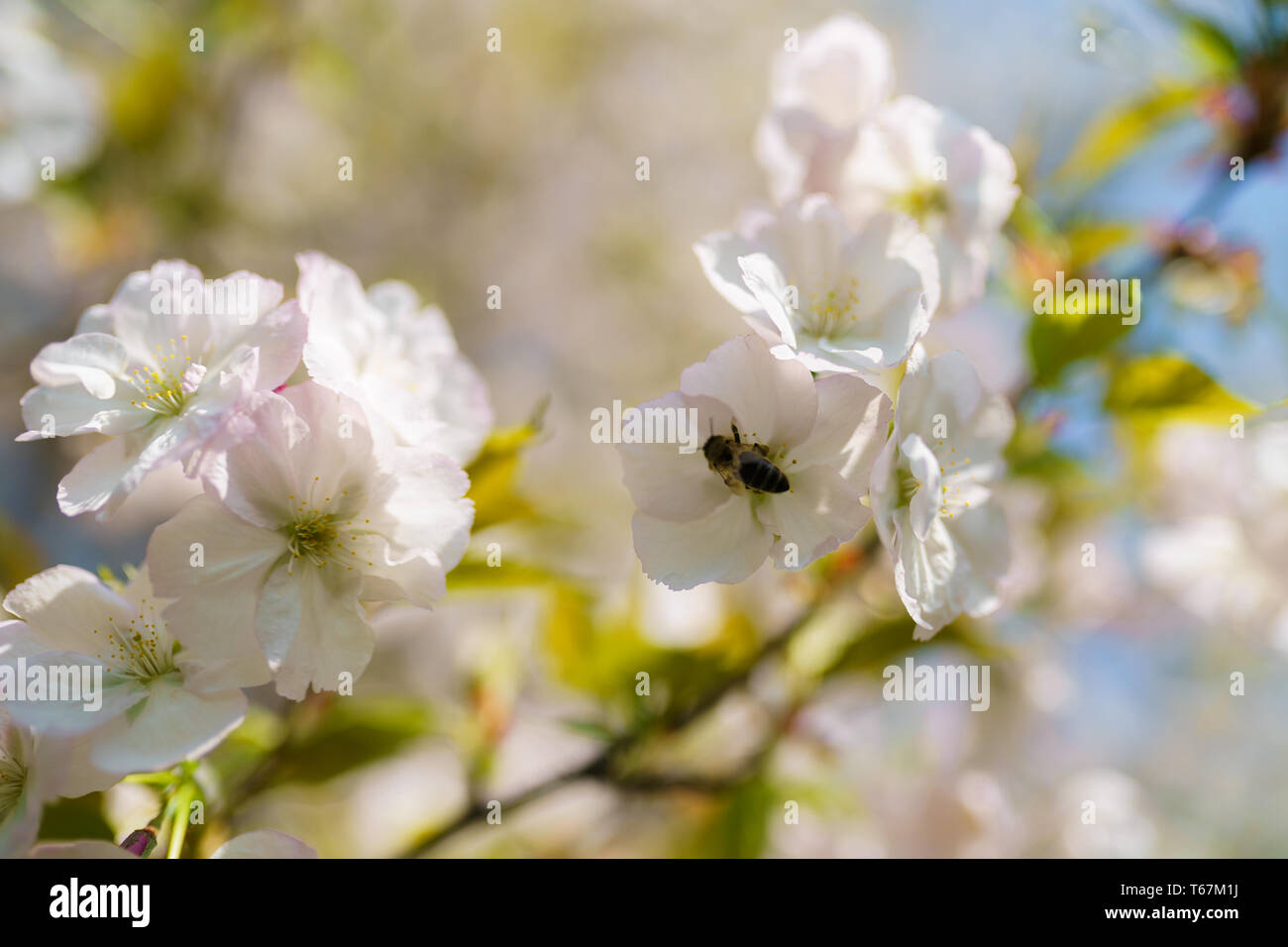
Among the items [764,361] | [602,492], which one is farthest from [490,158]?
[764,361]

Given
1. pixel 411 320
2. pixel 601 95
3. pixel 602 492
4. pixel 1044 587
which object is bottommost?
pixel 1044 587

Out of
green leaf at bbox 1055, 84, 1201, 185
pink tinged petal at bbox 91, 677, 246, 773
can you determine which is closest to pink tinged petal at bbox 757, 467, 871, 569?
pink tinged petal at bbox 91, 677, 246, 773

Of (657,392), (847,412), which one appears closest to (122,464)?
(847,412)

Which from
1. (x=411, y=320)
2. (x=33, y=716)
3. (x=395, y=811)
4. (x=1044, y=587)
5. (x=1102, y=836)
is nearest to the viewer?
(x=33, y=716)

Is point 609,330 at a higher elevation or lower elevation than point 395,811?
higher

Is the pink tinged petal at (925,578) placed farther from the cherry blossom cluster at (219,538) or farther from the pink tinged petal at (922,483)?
the cherry blossom cluster at (219,538)

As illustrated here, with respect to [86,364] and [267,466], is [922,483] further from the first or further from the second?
[86,364]

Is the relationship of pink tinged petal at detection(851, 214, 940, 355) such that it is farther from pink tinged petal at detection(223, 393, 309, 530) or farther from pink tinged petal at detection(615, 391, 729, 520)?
pink tinged petal at detection(223, 393, 309, 530)
